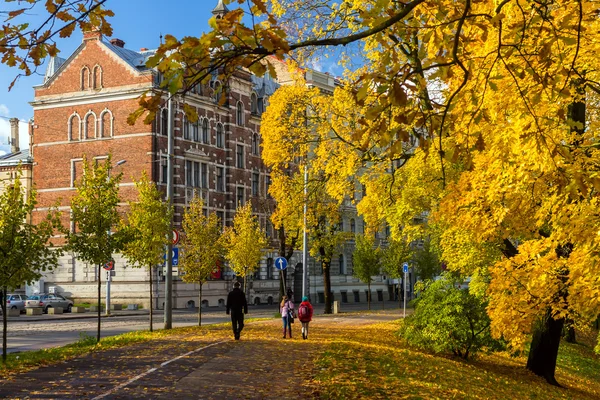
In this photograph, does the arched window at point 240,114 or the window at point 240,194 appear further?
the arched window at point 240,114

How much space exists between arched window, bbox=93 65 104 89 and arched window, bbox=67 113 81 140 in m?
2.69

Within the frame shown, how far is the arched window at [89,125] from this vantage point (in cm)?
5772

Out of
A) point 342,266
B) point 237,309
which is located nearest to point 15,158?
point 342,266

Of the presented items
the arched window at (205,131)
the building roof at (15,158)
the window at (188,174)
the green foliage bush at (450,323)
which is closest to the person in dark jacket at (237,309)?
the green foliage bush at (450,323)

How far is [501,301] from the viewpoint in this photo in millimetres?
15367

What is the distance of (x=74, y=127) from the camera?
58.3 meters

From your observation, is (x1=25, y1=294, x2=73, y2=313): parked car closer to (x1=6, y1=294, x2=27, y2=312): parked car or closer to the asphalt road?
(x1=6, y1=294, x2=27, y2=312): parked car

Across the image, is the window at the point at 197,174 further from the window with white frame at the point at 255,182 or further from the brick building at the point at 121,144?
the window with white frame at the point at 255,182

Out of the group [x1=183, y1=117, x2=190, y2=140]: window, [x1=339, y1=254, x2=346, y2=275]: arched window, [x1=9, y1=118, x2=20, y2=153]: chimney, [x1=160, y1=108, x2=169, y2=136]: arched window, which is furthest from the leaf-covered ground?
[x1=9, y1=118, x2=20, y2=153]: chimney

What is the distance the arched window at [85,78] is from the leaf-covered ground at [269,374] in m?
35.7

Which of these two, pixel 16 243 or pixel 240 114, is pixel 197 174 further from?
pixel 16 243

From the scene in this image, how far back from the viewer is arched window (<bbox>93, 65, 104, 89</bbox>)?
2259 inches

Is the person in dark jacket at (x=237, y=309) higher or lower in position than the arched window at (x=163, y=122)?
lower

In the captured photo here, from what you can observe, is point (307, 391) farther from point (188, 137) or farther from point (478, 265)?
point (188, 137)
